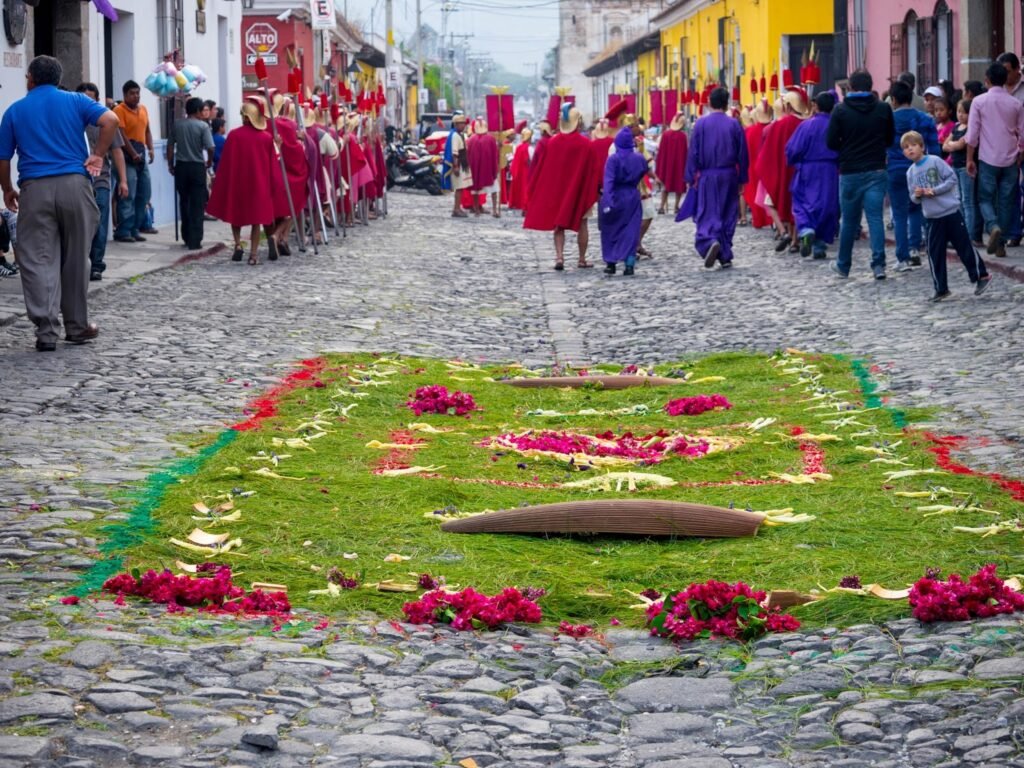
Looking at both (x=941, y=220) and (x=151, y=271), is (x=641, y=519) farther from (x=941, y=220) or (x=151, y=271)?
(x=151, y=271)

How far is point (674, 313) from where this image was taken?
43.5ft

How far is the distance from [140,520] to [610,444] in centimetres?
250

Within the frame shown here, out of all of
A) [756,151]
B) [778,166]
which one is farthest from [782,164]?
[756,151]

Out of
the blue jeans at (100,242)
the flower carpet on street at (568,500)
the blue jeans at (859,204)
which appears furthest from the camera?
the blue jeans at (859,204)

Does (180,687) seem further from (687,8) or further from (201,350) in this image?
(687,8)

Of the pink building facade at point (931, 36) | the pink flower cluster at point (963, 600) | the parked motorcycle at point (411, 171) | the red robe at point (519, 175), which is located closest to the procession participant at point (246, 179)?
the pink building facade at point (931, 36)

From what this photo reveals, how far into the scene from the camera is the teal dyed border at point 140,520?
5.09 m

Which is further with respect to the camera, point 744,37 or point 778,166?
point 744,37

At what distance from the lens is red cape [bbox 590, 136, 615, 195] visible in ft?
56.4

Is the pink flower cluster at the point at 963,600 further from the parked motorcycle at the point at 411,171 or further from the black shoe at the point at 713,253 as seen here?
the parked motorcycle at the point at 411,171

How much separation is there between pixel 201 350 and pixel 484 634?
6.22 meters

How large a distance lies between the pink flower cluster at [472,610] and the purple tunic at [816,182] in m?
12.7

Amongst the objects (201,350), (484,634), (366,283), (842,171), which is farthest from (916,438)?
(366,283)

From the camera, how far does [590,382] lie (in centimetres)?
946
